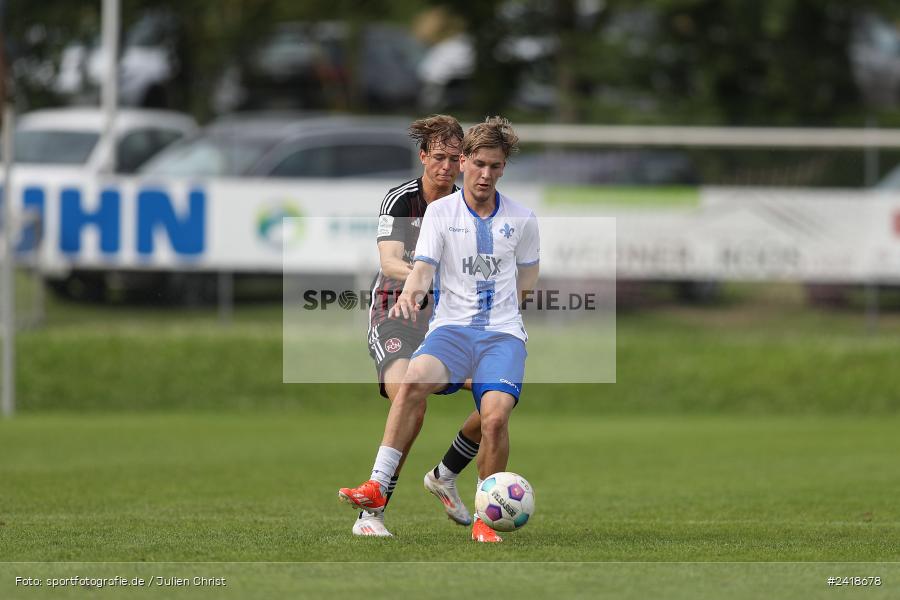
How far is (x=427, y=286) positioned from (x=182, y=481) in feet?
14.4

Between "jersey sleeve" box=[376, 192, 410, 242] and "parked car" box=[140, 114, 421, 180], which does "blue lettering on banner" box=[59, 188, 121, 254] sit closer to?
"parked car" box=[140, 114, 421, 180]

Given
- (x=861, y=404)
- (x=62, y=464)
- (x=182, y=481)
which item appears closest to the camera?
(x=182, y=481)

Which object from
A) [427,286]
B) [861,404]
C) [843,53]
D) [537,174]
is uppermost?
[843,53]

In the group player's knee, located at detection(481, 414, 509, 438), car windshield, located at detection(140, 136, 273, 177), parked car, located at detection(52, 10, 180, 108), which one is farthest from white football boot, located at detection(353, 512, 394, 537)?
parked car, located at detection(52, 10, 180, 108)

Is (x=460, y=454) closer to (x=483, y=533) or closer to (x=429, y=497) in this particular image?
(x=483, y=533)

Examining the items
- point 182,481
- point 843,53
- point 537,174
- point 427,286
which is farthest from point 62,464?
point 843,53

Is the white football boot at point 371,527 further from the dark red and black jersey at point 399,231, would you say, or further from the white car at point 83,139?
the white car at point 83,139

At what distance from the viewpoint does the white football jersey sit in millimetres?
7797

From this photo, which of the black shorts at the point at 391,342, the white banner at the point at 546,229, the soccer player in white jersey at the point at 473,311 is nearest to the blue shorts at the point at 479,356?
the soccer player in white jersey at the point at 473,311

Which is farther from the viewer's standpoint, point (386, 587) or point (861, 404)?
point (861, 404)

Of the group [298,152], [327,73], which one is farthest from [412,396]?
[327,73]

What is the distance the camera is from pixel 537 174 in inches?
777

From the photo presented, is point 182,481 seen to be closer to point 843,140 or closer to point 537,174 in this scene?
point 537,174

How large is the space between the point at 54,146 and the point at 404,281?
49.9 feet
